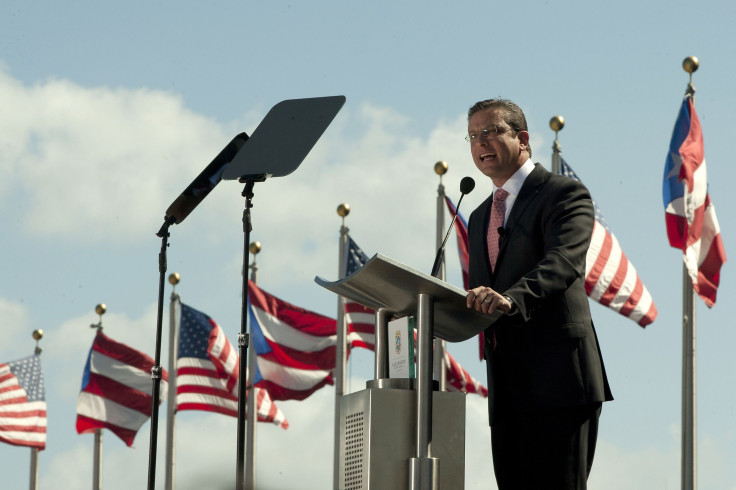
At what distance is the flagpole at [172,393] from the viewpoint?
21.7 metres

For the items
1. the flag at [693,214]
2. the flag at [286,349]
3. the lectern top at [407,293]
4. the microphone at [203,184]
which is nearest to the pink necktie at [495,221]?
the lectern top at [407,293]

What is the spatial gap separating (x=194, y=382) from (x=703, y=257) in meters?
8.17

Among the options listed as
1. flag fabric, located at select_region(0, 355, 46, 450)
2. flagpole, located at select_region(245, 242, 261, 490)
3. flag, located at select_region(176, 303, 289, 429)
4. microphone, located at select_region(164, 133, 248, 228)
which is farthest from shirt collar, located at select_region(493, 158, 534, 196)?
flag fabric, located at select_region(0, 355, 46, 450)

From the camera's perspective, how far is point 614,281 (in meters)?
13.3

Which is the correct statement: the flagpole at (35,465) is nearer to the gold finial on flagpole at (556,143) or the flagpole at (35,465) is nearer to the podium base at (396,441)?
the gold finial on flagpole at (556,143)

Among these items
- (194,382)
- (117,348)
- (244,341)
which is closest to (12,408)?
(117,348)

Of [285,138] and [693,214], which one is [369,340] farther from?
[285,138]

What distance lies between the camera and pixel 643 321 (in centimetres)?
1345

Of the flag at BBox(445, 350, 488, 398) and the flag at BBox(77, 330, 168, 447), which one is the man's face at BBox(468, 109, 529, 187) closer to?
the flag at BBox(445, 350, 488, 398)

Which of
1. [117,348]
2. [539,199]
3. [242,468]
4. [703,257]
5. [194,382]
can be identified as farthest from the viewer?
[117,348]

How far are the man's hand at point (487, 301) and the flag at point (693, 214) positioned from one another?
9540mm

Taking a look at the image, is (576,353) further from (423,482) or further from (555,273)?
(423,482)

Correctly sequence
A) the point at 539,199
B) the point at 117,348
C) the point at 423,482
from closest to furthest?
the point at 423,482 < the point at 539,199 < the point at 117,348

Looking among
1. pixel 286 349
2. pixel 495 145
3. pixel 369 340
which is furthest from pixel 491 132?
pixel 286 349
